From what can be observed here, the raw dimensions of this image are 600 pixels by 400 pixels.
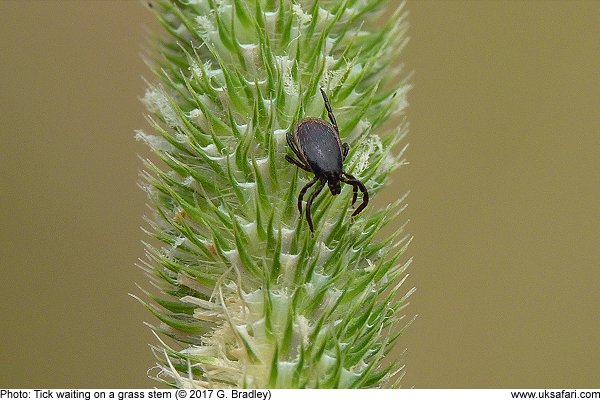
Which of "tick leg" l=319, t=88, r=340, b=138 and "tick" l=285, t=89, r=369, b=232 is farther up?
"tick leg" l=319, t=88, r=340, b=138

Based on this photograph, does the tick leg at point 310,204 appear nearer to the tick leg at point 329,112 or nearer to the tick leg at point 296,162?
the tick leg at point 296,162

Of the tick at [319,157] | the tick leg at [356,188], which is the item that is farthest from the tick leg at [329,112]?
the tick leg at [356,188]

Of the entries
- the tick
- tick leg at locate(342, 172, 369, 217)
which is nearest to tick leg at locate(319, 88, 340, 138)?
the tick

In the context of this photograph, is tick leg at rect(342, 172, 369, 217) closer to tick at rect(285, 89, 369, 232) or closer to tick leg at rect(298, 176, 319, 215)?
tick at rect(285, 89, 369, 232)

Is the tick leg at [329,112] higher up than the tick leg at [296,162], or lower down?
higher up

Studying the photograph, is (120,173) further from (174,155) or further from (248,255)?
(248,255)

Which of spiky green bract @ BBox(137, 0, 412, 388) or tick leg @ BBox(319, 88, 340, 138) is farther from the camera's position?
tick leg @ BBox(319, 88, 340, 138)
